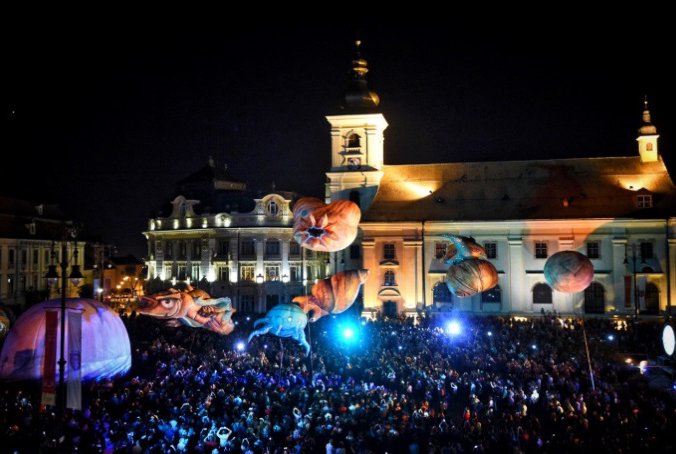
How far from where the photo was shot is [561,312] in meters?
42.7

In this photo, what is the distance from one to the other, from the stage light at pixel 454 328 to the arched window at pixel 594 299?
1301cm

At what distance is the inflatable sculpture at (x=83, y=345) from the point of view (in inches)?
1019

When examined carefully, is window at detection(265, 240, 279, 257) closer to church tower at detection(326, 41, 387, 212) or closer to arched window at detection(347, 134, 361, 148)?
church tower at detection(326, 41, 387, 212)

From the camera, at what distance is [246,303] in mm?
60844

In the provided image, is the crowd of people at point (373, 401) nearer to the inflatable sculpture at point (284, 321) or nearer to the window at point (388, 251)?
the inflatable sculpture at point (284, 321)

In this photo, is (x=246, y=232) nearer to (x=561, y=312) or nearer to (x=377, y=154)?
(x=377, y=154)

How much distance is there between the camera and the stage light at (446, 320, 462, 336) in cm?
3259

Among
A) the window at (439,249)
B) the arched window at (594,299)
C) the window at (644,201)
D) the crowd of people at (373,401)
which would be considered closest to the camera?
the crowd of people at (373,401)

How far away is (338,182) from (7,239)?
94.1 ft

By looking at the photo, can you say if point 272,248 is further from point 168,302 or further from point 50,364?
point 50,364

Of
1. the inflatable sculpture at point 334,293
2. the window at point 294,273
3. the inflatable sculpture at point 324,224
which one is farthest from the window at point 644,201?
the window at point 294,273

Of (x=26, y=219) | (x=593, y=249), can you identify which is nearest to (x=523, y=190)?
(x=593, y=249)

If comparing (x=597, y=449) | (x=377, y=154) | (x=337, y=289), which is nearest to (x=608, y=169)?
(x=377, y=154)

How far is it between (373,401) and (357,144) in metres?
28.7
